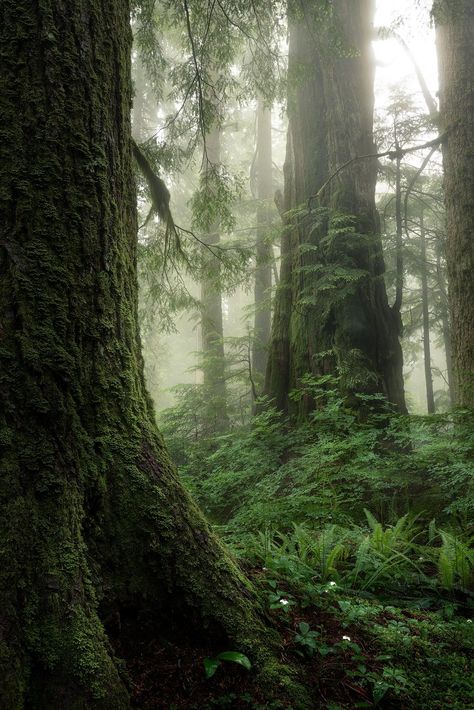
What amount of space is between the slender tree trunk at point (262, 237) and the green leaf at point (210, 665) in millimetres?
6253

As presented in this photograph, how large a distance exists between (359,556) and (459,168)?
5297mm

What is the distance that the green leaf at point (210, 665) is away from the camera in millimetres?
1754

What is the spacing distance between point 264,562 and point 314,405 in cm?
364

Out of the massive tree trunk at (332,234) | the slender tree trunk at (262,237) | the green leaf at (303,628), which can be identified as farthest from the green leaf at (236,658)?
the slender tree trunk at (262,237)

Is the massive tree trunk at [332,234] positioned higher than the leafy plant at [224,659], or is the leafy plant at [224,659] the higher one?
the massive tree trunk at [332,234]

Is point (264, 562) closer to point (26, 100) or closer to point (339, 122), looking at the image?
point (26, 100)

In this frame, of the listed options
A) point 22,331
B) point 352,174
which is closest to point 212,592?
point 22,331

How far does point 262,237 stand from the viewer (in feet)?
38.4

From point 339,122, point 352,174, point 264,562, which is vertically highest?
point 339,122

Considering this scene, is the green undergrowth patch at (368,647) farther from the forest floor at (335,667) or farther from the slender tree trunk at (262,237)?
the slender tree trunk at (262,237)

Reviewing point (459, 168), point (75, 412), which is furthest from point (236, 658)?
point (459, 168)

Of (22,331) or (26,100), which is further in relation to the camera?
(26,100)

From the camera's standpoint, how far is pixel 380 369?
249 inches

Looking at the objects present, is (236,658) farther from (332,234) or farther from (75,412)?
(332,234)
